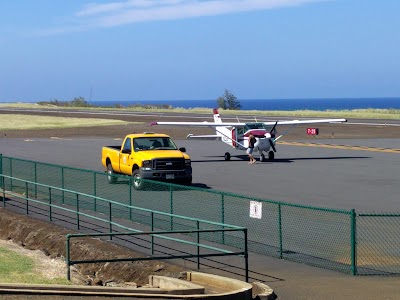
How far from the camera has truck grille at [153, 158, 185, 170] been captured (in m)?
30.6

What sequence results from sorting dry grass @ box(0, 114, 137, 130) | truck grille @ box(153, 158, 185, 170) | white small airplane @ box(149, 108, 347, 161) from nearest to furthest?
truck grille @ box(153, 158, 185, 170)
white small airplane @ box(149, 108, 347, 161)
dry grass @ box(0, 114, 137, 130)

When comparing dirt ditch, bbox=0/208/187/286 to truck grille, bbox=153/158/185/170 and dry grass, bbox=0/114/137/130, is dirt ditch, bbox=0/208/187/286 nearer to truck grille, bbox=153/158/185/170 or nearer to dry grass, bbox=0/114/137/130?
truck grille, bbox=153/158/185/170

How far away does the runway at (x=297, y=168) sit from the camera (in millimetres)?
28672

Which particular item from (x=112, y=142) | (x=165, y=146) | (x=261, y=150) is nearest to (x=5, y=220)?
(x=165, y=146)

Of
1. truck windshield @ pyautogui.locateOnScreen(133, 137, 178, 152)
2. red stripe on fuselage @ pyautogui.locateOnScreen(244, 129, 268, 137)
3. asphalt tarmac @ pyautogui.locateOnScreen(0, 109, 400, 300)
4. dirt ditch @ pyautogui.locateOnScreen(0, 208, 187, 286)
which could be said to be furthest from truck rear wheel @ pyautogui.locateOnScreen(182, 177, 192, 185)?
red stripe on fuselage @ pyautogui.locateOnScreen(244, 129, 268, 137)

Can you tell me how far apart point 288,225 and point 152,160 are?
11.2 meters

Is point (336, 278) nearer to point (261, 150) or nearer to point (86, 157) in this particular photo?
point (261, 150)

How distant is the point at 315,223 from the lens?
1991 centimetres

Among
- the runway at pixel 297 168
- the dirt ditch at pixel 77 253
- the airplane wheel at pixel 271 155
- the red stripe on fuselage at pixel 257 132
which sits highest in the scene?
the red stripe on fuselage at pixel 257 132

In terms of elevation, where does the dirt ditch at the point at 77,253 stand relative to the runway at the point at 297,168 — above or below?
below

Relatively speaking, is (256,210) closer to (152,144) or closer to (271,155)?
(152,144)

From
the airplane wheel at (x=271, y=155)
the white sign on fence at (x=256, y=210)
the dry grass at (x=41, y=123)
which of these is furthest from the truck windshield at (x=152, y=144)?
the dry grass at (x=41, y=123)

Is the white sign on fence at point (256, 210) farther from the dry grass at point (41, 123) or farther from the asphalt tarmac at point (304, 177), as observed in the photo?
the dry grass at point (41, 123)

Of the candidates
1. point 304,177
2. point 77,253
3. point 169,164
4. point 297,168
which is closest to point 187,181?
point 169,164
